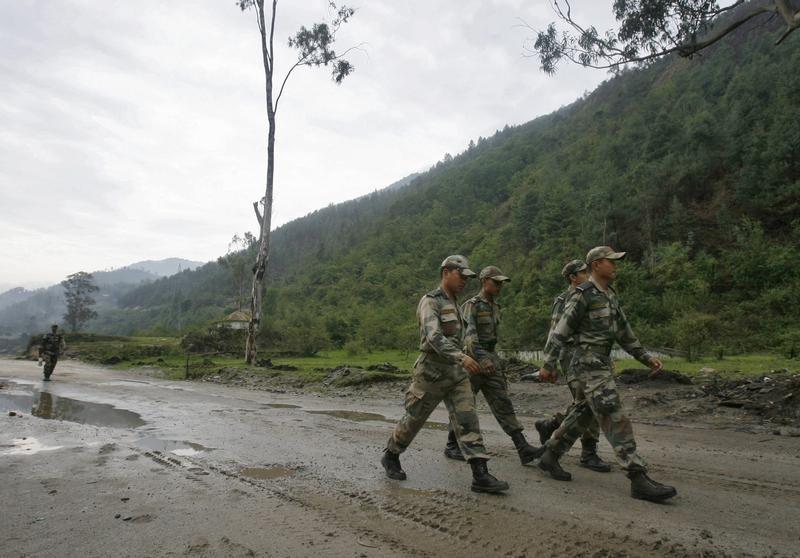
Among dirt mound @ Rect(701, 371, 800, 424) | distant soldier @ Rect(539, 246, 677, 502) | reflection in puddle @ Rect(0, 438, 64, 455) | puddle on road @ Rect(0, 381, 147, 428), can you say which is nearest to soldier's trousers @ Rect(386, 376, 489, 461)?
distant soldier @ Rect(539, 246, 677, 502)

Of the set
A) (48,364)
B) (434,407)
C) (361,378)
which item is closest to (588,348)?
(434,407)

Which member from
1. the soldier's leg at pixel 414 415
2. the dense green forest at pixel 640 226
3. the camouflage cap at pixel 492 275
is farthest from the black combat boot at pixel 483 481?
the dense green forest at pixel 640 226

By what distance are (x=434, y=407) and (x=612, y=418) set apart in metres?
1.47

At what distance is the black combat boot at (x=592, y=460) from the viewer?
5.09 meters

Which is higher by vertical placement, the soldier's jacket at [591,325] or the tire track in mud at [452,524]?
the soldier's jacket at [591,325]

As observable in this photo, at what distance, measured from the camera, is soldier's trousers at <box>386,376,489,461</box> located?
4523 mm

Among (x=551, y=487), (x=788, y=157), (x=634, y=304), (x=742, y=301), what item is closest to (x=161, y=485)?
(x=551, y=487)

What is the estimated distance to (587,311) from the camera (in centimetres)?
477

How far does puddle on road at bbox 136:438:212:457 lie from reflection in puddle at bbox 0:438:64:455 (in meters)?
0.90

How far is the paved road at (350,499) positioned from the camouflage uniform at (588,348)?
0.54m

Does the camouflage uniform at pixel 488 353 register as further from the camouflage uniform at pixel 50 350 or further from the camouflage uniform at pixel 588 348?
the camouflage uniform at pixel 50 350

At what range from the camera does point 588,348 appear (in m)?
4.71

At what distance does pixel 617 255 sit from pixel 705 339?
1640 cm

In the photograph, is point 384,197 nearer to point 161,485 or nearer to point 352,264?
point 352,264
